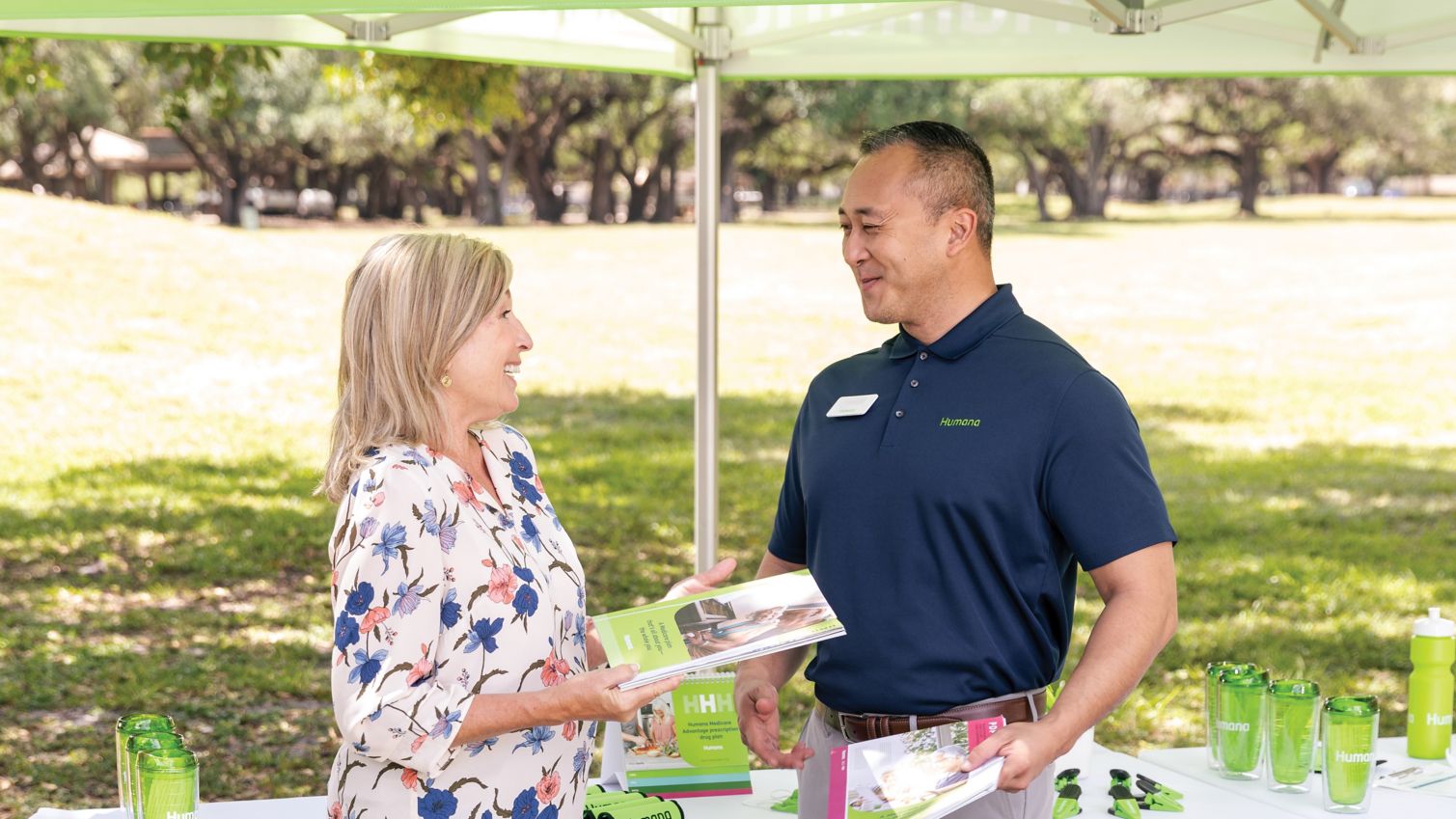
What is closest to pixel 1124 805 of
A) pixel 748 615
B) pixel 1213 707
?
pixel 1213 707

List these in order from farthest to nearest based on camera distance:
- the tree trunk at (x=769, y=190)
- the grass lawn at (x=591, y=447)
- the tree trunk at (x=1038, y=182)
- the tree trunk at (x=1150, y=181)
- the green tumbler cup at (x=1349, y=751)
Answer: the tree trunk at (x=1150, y=181)
the tree trunk at (x=769, y=190)
the tree trunk at (x=1038, y=182)
the grass lawn at (x=591, y=447)
the green tumbler cup at (x=1349, y=751)

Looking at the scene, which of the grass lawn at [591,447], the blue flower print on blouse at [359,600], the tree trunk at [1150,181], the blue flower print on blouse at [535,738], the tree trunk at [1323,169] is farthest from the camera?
the tree trunk at [1150,181]

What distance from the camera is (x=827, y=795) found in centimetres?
248

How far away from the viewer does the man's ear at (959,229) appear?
7.84 feet

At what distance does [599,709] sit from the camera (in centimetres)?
198

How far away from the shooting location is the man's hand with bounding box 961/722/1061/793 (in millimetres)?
2039

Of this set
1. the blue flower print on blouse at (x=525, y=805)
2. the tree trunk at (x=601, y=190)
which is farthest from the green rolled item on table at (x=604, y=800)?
the tree trunk at (x=601, y=190)

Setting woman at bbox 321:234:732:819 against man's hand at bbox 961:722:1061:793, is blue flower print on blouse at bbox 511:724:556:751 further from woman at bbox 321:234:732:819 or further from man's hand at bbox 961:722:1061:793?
man's hand at bbox 961:722:1061:793

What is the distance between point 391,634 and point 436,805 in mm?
276

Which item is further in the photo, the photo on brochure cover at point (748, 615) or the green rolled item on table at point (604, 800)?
the green rolled item on table at point (604, 800)

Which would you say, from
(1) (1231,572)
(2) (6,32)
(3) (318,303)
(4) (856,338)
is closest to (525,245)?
(3) (318,303)

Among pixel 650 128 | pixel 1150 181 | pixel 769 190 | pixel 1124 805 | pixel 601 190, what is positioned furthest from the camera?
pixel 1150 181

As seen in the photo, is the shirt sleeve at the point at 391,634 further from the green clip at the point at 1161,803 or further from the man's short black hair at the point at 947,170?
the green clip at the point at 1161,803

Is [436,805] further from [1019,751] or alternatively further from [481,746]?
[1019,751]
